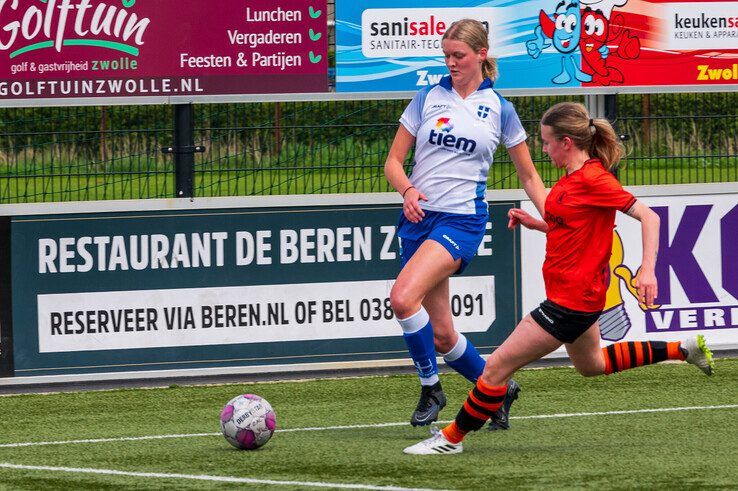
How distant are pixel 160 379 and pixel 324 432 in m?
2.29

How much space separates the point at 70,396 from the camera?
9.38 meters

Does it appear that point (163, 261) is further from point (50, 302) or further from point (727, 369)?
point (727, 369)

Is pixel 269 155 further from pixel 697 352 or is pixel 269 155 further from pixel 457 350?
pixel 697 352

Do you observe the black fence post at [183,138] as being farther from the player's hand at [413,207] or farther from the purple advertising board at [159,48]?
the player's hand at [413,207]

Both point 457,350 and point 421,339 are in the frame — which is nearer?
point 421,339

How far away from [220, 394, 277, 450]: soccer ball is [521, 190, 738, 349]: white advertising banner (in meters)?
3.45

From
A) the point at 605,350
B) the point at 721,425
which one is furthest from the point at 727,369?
the point at 605,350

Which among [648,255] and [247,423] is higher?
[648,255]

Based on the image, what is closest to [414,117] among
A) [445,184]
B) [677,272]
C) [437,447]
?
[445,184]

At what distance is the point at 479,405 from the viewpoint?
677 centimetres

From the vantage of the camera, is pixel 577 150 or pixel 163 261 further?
pixel 163 261

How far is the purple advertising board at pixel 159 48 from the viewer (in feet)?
32.8

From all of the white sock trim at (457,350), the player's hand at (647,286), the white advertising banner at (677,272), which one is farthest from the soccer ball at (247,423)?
the white advertising banner at (677,272)

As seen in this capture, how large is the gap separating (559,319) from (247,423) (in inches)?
64.6
